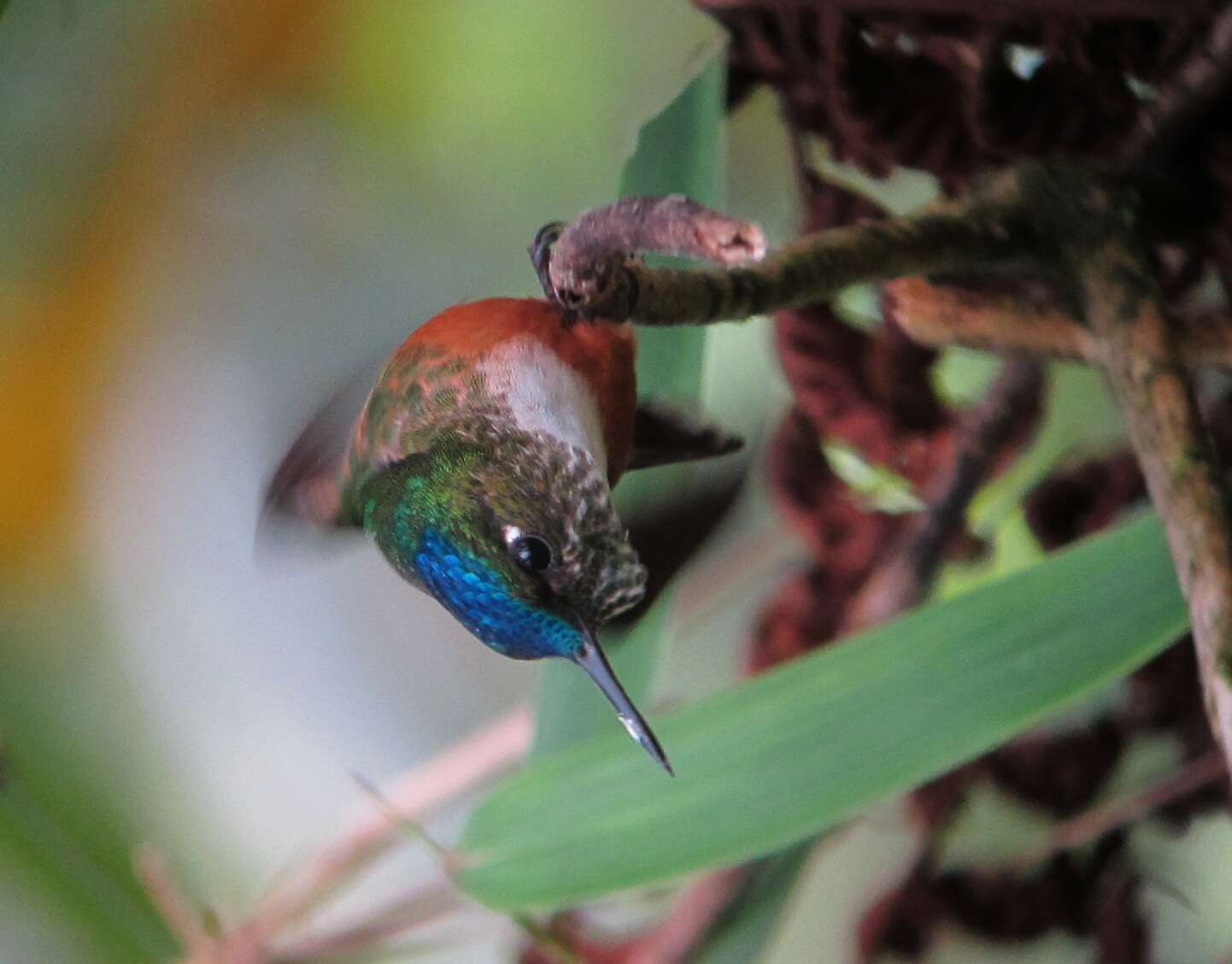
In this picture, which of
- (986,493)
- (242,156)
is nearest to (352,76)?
(242,156)

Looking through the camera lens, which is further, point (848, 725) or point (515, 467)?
point (848, 725)

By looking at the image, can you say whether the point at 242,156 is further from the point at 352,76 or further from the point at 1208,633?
the point at 1208,633

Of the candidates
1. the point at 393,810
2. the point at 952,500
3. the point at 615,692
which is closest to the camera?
the point at 615,692

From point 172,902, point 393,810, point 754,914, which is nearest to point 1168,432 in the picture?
point 754,914

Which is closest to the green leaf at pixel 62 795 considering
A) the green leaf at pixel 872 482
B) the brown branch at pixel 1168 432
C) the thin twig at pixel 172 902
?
the thin twig at pixel 172 902

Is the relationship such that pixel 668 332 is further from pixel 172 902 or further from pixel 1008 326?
pixel 172 902

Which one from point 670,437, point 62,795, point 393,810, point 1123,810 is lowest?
point 1123,810
